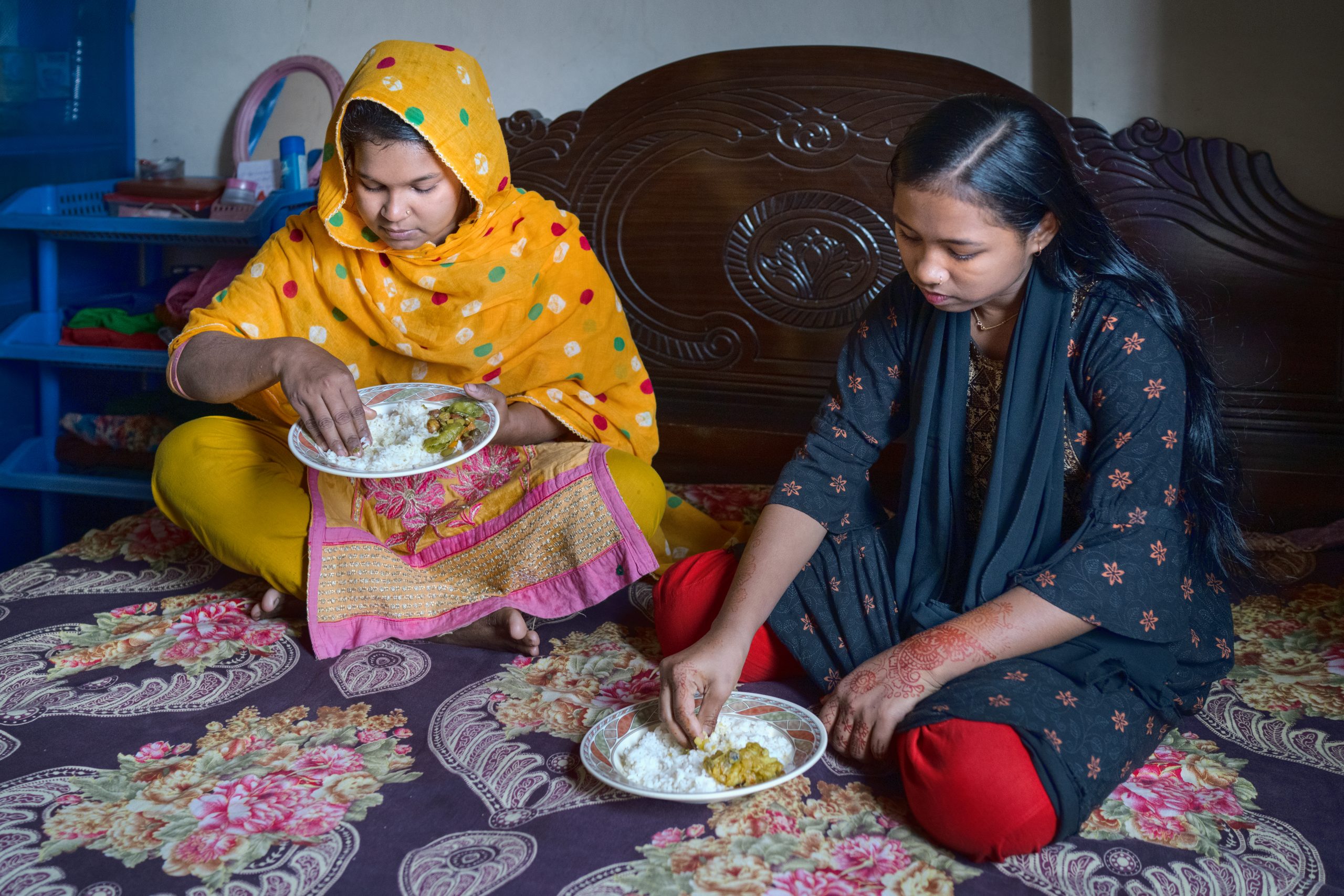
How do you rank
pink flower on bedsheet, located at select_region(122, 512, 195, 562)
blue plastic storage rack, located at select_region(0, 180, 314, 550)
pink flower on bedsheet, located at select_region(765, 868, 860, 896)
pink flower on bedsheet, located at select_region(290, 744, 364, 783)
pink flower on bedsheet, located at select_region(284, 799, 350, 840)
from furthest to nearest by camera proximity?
blue plastic storage rack, located at select_region(0, 180, 314, 550) < pink flower on bedsheet, located at select_region(122, 512, 195, 562) < pink flower on bedsheet, located at select_region(290, 744, 364, 783) < pink flower on bedsheet, located at select_region(284, 799, 350, 840) < pink flower on bedsheet, located at select_region(765, 868, 860, 896)

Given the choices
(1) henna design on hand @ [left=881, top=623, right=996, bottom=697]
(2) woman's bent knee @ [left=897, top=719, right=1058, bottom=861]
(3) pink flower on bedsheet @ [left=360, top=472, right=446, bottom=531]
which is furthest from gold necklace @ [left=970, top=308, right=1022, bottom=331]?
(3) pink flower on bedsheet @ [left=360, top=472, right=446, bottom=531]

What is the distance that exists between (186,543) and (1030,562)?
174cm

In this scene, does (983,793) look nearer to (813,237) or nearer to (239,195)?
(813,237)

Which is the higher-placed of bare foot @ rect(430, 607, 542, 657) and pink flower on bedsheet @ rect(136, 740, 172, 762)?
bare foot @ rect(430, 607, 542, 657)

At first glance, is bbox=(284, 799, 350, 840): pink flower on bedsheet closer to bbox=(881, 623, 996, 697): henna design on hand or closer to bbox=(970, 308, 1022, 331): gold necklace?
bbox=(881, 623, 996, 697): henna design on hand

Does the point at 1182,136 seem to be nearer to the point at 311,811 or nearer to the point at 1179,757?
the point at 1179,757

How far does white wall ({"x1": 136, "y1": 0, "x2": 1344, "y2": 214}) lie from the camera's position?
2.26 m

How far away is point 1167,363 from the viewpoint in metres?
1.37

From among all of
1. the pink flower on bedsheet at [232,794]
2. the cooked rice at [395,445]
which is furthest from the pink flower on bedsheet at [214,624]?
the cooked rice at [395,445]

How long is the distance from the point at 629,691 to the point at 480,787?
0.33m

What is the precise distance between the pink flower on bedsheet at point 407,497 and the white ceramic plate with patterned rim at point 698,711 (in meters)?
0.60

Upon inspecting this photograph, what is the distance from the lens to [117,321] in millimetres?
2676

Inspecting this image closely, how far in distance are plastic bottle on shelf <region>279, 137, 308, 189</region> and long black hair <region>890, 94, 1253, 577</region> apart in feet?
6.08

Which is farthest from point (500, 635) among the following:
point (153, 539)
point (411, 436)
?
point (153, 539)
